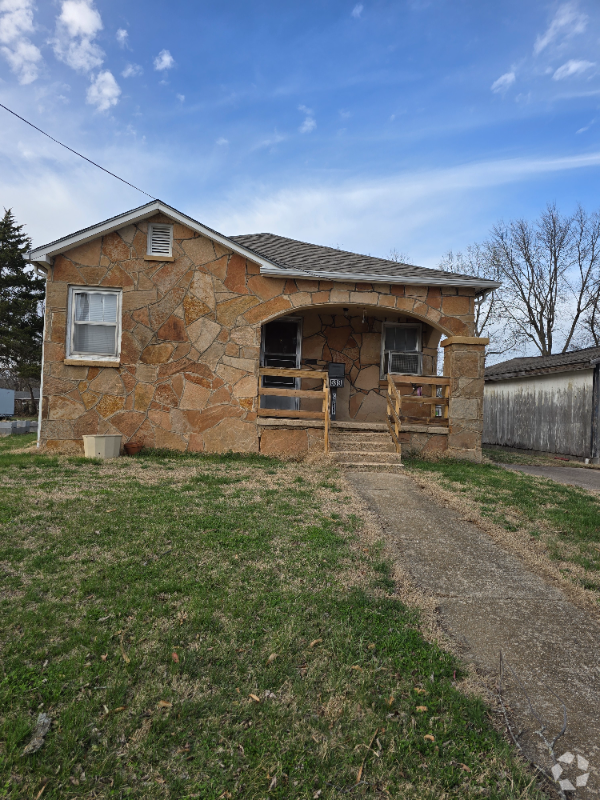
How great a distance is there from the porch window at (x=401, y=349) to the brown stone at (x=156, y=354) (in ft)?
17.5

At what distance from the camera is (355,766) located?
187 cm

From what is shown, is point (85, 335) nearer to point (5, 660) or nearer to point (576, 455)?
point (5, 660)

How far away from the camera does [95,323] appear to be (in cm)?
950

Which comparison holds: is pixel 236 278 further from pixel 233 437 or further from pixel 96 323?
pixel 233 437

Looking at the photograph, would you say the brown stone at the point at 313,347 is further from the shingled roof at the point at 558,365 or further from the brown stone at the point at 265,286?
the shingled roof at the point at 558,365

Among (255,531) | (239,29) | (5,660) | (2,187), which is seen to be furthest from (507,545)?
(2,187)

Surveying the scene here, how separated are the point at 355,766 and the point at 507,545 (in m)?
3.35

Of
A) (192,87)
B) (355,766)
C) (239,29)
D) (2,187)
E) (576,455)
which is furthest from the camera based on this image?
(576,455)

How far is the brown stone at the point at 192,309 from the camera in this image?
956 centimetres

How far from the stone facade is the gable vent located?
130 millimetres

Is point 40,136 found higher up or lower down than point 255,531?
higher up

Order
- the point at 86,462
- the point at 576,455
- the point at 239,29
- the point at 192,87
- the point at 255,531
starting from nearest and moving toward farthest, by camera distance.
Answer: the point at 255,531, the point at 86,462, the point at 239,29, the point at 192,87, the point at 576,455

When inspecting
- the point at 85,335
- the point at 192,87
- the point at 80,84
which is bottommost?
the point at 85,335

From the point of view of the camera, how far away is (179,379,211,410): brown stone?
952 centimetres
